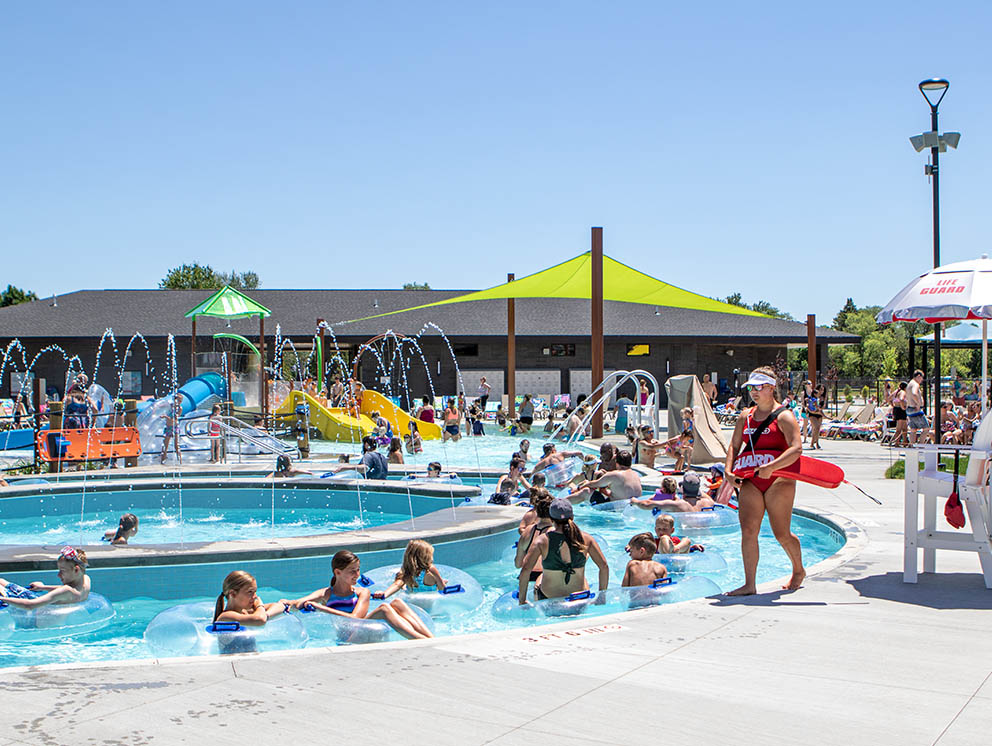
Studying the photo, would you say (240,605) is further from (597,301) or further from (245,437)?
(597,301)

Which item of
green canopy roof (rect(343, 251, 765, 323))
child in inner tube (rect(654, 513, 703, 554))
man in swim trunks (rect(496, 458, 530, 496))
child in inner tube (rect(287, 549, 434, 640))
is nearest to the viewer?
child in inner tube (rect(287, 549, 434, 640))

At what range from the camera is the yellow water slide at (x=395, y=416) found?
25938 mm

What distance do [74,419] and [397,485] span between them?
24.7ft

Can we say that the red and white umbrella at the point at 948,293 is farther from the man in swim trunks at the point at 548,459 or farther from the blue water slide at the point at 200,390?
the blue water slide at the point at 200,390

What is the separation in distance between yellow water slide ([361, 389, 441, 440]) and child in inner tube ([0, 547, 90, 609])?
56.5 ft

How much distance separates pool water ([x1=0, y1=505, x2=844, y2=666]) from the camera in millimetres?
7770

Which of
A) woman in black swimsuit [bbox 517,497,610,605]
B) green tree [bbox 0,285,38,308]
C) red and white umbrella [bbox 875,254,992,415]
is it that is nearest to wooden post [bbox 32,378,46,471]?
woman in black swimsuit [bbox 517,497,610,605]

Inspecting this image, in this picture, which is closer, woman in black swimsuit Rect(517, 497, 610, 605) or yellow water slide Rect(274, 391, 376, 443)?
woman in black swimsuit Rect(517, 497, 610, 605)

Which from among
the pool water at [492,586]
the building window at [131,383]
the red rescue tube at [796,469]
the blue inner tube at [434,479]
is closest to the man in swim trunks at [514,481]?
the pool water at [492,586]

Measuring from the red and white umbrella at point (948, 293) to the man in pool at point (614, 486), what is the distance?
5.30m

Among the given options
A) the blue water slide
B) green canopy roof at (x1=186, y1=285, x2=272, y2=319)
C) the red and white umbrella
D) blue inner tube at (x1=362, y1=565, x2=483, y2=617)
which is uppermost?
green canopy roof at (x1=186, y1=285, x2=272, y2=319)

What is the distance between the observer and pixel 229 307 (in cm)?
2677

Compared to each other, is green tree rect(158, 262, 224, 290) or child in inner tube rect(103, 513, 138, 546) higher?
green tree rect(158, 262, 224, 290)

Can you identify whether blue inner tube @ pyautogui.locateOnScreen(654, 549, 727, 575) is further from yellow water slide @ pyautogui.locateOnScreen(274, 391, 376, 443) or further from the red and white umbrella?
yellow water slide @ pyautogui.locateOnScreen(274, 391, 376, 443)
